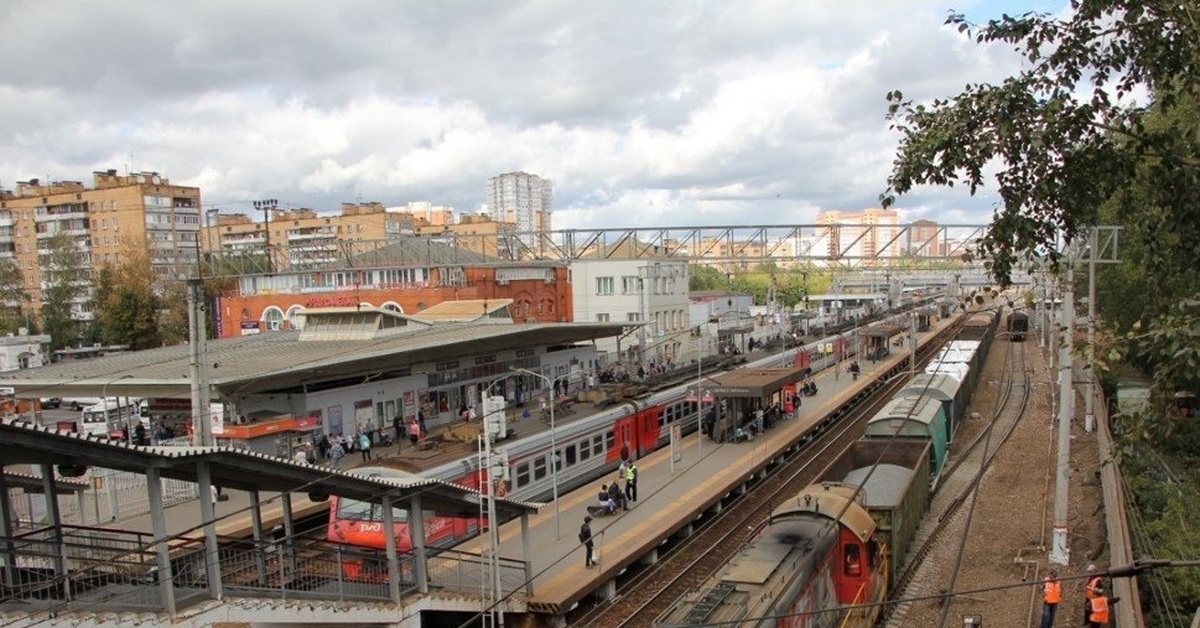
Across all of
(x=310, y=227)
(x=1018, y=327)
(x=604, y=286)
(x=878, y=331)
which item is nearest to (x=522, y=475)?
(x=604, y=286)

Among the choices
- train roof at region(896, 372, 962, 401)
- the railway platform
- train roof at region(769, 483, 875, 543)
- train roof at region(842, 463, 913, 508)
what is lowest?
the railway platform

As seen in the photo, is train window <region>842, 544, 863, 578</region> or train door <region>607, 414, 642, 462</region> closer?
train window <region>842, 544, 863, 578</region>

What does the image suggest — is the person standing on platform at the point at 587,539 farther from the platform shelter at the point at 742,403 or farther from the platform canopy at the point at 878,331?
the platform canopy at the point at 878,331

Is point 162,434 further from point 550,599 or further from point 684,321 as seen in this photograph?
point 684,321

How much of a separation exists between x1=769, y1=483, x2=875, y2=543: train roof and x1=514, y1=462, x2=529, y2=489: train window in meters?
9.55

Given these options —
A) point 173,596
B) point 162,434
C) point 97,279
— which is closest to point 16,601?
point 173,596

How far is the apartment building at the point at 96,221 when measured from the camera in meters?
77.6

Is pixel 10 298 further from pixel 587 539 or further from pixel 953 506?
pixel 953 506

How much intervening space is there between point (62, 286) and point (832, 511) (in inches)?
2731

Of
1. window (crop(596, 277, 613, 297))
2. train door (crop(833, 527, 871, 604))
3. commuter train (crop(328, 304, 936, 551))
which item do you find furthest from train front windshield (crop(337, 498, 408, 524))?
window (crop(596, 277, 613, 297))

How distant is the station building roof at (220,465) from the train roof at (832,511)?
528 centimetres

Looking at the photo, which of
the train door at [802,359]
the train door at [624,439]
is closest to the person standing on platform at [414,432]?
the train door at [624,439]

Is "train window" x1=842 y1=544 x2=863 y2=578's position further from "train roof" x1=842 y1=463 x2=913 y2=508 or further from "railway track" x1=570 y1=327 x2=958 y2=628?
"railway track" x1=570 y1=327 x2=958 y2=628

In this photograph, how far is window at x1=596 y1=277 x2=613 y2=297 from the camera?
59.1 m
